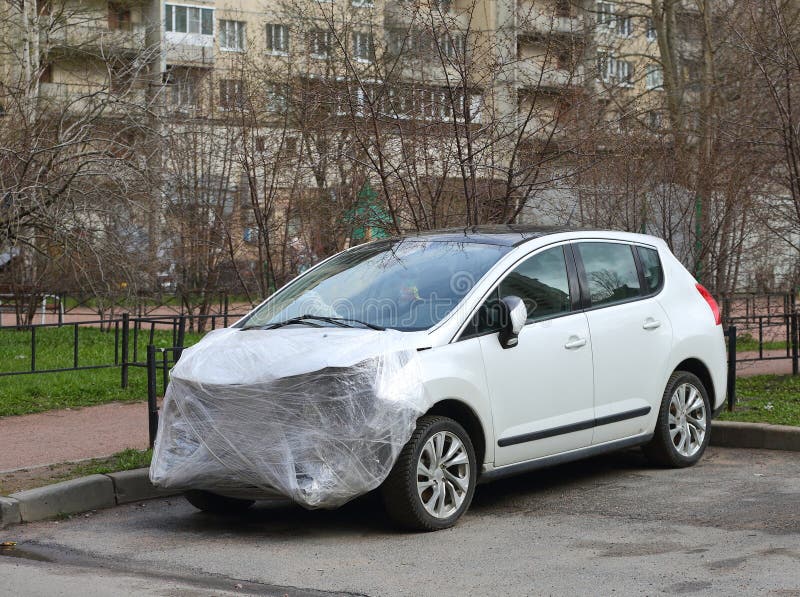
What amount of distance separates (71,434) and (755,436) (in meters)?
5.97

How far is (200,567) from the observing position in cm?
618

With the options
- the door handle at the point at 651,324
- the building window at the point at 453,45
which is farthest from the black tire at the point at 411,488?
the building window at the point at 453,45

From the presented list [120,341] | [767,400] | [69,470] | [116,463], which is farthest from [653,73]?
[69,470]

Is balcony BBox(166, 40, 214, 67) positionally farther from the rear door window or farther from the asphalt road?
the asphalt road

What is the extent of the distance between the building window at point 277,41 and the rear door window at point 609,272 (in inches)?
466

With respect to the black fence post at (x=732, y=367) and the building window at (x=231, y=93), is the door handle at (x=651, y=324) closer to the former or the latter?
the black fence post at (x=732, y=367)

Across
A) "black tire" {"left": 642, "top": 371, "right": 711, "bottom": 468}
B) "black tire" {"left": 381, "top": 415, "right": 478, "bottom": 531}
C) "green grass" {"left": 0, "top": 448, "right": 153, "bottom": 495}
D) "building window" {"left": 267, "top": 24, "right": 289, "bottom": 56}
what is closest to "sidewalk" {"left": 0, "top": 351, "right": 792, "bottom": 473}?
"green grass" {"left": 0, "top": 448, "right": 153, "bottom": 495}

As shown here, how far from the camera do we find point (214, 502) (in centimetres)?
759

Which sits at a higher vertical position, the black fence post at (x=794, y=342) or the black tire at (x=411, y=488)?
the black fence post at (x=794, y=342)

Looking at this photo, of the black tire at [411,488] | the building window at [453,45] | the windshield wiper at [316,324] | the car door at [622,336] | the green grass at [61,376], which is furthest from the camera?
the green grass at [61,376]

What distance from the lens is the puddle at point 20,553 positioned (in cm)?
646

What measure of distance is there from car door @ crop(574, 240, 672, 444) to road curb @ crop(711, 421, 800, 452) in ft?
5.01

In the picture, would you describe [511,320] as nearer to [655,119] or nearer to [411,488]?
[411,488]

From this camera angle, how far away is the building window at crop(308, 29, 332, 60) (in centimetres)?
1667
